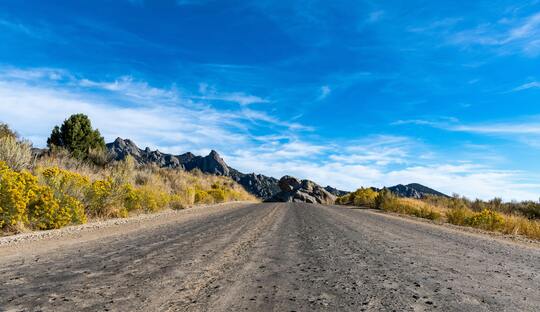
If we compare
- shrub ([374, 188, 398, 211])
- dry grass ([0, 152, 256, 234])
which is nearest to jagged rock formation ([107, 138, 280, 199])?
shrub ([374, 188, 398, 211])

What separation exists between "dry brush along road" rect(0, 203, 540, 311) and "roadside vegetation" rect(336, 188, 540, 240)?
8.92 metres

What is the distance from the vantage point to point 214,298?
4.70 m

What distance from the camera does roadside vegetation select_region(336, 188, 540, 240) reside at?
17.5m

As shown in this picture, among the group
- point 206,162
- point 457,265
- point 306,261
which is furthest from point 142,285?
point 206,162

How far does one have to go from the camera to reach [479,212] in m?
24.7

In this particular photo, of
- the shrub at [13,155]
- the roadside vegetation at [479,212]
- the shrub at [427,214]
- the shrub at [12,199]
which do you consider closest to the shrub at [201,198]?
the roadside vegetation at [479,212]

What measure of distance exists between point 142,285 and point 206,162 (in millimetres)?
106077

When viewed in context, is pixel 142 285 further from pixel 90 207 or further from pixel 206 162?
pixel 206 162

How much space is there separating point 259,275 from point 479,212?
22964mm

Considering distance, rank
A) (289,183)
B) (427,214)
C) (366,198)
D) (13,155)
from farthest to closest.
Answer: (289,183) → (366,198) → (427,214) → (13,155)

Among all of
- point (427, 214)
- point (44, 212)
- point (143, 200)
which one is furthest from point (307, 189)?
point (44, 212)

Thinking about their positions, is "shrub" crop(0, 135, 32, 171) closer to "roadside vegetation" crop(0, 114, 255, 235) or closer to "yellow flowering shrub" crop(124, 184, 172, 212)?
"roadside vegetation" crop(0, 114, 255, 235)

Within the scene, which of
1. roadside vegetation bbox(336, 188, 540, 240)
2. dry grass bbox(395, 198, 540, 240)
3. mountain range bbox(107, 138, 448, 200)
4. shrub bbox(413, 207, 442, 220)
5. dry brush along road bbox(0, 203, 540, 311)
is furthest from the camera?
mountain range bbox(107, 138, 448, 200)

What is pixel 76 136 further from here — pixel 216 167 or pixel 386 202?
pixel 216 167
